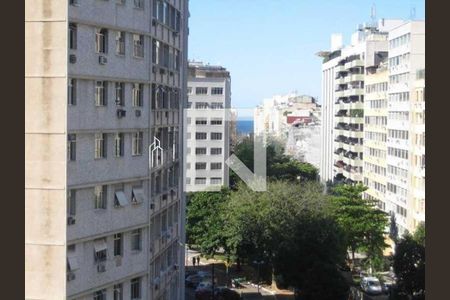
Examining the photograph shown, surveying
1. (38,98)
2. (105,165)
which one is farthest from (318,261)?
(38,98)

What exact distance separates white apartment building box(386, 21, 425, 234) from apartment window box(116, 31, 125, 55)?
409 inches

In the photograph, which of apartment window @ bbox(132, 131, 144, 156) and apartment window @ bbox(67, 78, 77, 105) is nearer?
apartment window @ bbox(67, 78, 77, 105)

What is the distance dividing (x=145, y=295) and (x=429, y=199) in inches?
188

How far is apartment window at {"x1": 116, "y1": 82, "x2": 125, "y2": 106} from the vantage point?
652cm

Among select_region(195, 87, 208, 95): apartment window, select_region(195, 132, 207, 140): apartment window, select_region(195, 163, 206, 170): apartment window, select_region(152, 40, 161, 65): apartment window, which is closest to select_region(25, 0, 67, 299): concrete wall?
select_region(152, 40, 161, 65): apartment window

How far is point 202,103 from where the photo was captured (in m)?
22.8

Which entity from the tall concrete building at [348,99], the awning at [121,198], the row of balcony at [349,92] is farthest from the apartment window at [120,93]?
the row of balcony at [349,92]

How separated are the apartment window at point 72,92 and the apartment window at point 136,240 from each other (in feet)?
5.56

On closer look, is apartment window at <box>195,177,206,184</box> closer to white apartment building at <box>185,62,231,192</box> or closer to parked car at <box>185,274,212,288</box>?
white apartment building at <box>185,62,231,192</box>

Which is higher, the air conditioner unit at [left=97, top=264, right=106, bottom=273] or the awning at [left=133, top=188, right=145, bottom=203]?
the awning at [left=133, top=188, right=145, bottom=203]

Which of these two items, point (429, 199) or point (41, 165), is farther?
point (41, 165)

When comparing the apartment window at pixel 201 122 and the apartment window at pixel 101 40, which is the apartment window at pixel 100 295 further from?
the apartment window at pixel 201 122

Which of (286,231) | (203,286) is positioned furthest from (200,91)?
(286,231)

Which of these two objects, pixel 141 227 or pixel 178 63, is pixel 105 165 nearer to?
pixel 141 227
